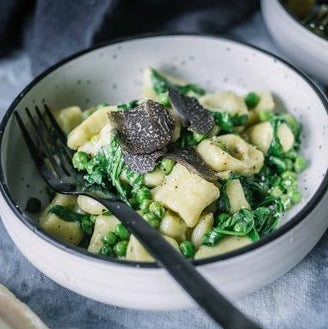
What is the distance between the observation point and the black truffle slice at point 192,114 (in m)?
1.85

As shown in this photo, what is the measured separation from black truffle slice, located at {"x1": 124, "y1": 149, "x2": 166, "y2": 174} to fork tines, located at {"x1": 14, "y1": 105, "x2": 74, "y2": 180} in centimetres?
22

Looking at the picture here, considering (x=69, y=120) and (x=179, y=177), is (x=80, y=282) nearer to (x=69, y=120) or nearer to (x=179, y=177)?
(x=179, y=177)

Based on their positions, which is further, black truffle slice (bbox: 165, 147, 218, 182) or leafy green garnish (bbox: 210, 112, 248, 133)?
leafy green garnish (bbox: 210, 112, 248, 133)

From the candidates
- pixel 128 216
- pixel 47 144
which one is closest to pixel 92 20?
pixel 47 144

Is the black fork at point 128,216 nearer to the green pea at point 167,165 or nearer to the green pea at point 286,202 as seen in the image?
the green pea at point 167,165

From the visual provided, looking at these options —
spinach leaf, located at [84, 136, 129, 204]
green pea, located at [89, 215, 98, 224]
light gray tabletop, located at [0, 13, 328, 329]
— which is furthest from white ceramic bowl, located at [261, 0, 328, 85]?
green pea, located at [89, 215, 98, 224]

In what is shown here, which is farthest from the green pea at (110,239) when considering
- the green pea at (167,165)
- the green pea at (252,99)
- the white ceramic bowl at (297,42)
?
the white ceramic bowl at (297,42)

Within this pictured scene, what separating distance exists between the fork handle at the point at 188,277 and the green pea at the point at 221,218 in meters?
0.26

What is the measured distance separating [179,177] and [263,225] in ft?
0.85

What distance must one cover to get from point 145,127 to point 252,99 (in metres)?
0.52

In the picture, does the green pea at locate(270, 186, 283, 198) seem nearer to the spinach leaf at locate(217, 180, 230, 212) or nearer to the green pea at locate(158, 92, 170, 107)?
the spinach leaf at locate(217, 180, 230, 212)

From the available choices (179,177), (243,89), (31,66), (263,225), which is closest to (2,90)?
(31,66)

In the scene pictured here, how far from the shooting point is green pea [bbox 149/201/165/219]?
1.67 meters

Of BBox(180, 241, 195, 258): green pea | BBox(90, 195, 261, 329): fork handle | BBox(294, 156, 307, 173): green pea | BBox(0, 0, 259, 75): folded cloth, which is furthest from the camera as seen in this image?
BBox(0, 0, 259, 75): folded cloth
